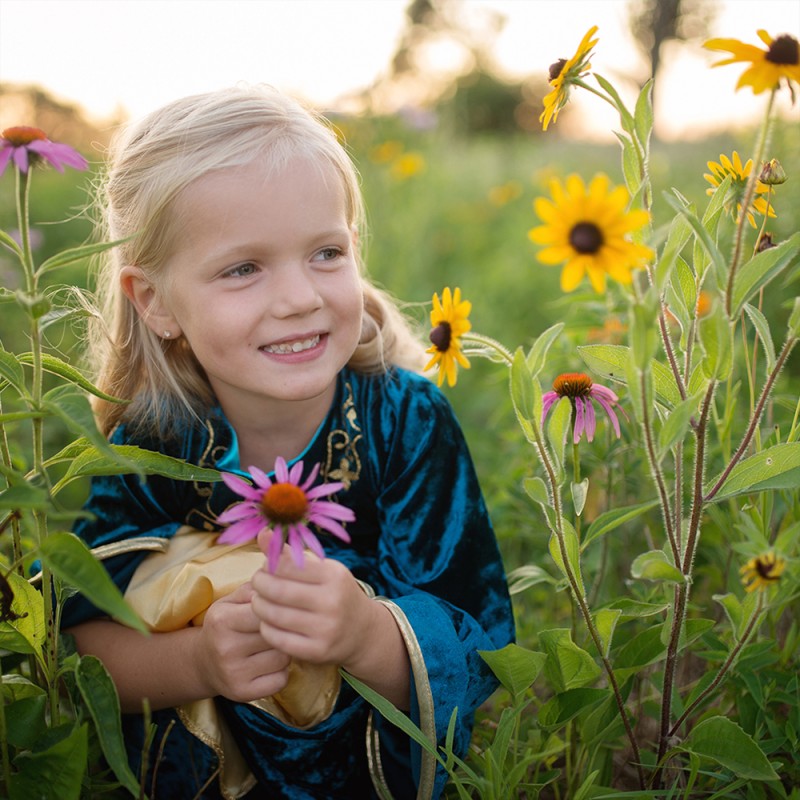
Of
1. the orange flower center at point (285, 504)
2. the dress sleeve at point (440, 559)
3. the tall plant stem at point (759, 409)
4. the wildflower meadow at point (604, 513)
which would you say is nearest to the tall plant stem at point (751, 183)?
the wildflower meadow at point (604, 513)

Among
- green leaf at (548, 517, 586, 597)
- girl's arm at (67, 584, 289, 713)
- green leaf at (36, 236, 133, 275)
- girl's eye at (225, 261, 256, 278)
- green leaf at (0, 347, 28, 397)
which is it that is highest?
green leaf at (36, 236, 133, 275)

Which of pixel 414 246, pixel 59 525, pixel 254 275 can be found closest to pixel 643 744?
pixel 254 275

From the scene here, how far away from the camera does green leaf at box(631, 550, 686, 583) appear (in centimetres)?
81

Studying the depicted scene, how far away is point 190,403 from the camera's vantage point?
1.34 meters

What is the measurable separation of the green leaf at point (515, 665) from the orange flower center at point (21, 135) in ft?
2.49

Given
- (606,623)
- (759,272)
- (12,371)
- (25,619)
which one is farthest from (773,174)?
(25,619)

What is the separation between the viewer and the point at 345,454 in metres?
1.31

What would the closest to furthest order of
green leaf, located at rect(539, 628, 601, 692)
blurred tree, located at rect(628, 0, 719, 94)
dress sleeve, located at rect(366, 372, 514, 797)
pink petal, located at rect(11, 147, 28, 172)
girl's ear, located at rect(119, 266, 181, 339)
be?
pink petal, located at rect(11, 147, 28, 172) → green leaf, located at rect(539, 628, 601, 692) → dress sleeve, located at rect(366, 372, 514, 797) → girl's ear, located at rect(119, 266, 181, 339) → blurred tree, located at rect(628, 0, 719, 94)

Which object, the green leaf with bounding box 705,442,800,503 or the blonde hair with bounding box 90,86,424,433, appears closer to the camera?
the green leaf with bounding box 705,442,800,503

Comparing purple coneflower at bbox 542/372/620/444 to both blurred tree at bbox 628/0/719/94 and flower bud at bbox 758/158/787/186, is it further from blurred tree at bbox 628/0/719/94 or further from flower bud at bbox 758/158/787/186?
blurred tree at bbox 628/0/719/94

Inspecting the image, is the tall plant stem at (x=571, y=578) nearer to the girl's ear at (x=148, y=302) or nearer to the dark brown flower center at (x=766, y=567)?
the dark brown flower center at (x=766, y=567)

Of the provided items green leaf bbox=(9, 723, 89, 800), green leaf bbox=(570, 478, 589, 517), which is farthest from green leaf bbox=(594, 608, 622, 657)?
green leaf bbox=(9, 723, 89, 800)

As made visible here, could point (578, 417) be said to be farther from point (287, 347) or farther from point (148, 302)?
point (148, 302)

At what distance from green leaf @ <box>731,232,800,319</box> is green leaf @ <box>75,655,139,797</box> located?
2.44 feet
